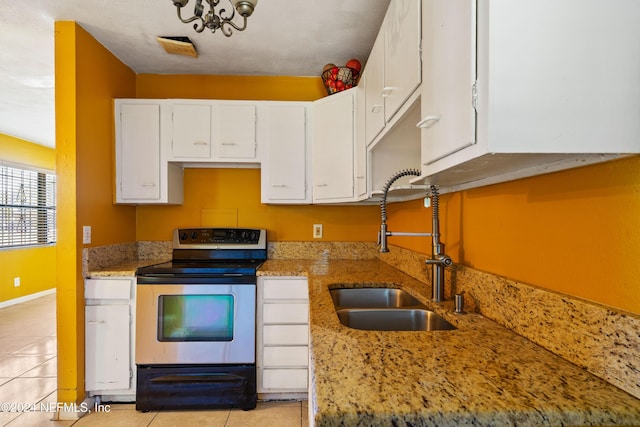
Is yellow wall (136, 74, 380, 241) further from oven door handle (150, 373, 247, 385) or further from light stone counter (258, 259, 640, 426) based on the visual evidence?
light stone counter (258, 259, 640, 426)

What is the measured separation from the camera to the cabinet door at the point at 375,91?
1548 mm

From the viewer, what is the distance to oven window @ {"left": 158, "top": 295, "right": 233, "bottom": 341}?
6.92 feet

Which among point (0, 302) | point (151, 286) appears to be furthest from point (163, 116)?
point (0, 302)

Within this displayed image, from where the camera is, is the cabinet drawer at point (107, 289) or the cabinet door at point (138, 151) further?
the cabinet door at point (138, 151)

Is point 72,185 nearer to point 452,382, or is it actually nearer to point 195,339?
point 195,339

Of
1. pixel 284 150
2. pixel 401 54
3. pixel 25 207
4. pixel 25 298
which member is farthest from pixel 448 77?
pixel 25 298

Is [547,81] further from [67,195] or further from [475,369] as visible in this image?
[67,195]

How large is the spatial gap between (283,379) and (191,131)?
75.2 inches

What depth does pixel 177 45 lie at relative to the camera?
2275mm

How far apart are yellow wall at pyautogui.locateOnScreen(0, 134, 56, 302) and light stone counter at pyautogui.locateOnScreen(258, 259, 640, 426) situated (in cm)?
559

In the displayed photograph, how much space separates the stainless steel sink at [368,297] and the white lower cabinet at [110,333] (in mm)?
1408

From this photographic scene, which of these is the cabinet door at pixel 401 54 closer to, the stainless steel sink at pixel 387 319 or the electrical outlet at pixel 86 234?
the stainless steel sink at pixel 387 319

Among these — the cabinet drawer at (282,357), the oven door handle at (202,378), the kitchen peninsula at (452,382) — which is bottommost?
the oven door handle at (202,378)

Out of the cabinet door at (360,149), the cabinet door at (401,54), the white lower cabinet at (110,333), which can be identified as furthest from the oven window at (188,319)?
the cabinet door at (401,54)
